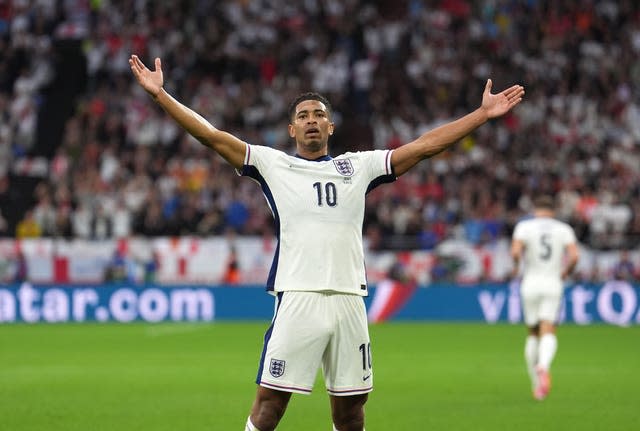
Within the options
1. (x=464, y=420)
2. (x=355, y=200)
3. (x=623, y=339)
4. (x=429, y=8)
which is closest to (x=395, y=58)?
(x=429, y=8)

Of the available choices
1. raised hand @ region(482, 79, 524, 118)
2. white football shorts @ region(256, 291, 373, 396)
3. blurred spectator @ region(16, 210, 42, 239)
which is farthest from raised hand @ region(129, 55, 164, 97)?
blurred spectator @ region(16, 210, 42, 239)

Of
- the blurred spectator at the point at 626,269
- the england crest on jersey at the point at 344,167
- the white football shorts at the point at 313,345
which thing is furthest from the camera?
the blurred spectator at the point at 626,269

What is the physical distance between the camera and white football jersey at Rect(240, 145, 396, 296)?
6.53 meters

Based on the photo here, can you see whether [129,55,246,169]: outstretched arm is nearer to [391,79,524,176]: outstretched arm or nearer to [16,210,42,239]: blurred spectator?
[391,79,524,176]: outstretched arm

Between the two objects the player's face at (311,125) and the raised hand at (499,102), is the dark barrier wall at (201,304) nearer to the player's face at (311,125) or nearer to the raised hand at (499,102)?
the raised hand at (499,102)

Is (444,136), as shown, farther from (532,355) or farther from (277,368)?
(532,355)

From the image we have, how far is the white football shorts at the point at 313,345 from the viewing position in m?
6.47

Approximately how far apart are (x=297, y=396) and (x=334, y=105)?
16716 mm

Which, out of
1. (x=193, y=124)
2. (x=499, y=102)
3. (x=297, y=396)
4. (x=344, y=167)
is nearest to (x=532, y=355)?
(x=297, y=396)

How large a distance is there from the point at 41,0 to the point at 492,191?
12.7 metres

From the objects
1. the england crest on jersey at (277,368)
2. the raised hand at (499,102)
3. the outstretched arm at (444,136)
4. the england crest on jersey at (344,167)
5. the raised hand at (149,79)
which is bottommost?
the england crest on jersey at (277,368)

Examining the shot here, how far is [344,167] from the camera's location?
673cm

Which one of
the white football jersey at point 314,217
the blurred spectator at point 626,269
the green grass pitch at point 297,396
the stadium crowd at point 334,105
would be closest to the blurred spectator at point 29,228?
the stadium crowd at point 334,105

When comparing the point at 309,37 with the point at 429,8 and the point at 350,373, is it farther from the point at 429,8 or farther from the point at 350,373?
the point at 350,373
